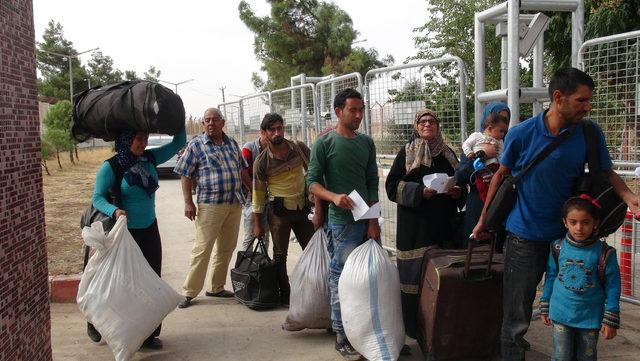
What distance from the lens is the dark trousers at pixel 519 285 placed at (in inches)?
119

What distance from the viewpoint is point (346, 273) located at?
12.1 feet

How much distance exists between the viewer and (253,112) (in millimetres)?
9023

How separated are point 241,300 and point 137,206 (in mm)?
1457

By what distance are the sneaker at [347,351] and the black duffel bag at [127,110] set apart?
1943mm

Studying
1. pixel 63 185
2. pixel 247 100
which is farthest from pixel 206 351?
pixel 63 185

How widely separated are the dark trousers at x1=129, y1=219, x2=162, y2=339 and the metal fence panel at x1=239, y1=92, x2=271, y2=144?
4.23 metres

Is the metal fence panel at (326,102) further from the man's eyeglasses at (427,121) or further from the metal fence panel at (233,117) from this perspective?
the metal fence panel at (233,117)

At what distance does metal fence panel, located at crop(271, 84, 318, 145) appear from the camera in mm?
7301

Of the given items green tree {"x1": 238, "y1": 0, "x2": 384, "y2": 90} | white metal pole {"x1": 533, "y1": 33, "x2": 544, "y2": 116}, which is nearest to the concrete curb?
white metal pole {"x1": 533, "y1": 33, "x2": 544, "y2": 116}

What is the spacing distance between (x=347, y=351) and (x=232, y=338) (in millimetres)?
1023

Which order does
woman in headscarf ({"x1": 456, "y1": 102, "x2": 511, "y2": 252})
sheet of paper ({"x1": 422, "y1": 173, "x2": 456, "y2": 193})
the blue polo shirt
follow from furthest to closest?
woman in headscarf ({"x1": 456, "y1": 102, "x2": 511, "y2": 252}), sheet of paper ({"x1": 422, "y1": 173, "x2": 456, "y2": 193}), the blue polo shirt

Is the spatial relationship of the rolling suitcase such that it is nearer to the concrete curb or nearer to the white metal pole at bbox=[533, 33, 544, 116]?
the white metal pole at bbox=[533, 33, 544, 116]

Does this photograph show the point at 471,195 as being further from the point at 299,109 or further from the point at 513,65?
the point at 299,109

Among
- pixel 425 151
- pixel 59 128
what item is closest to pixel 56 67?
pixel 59 128
